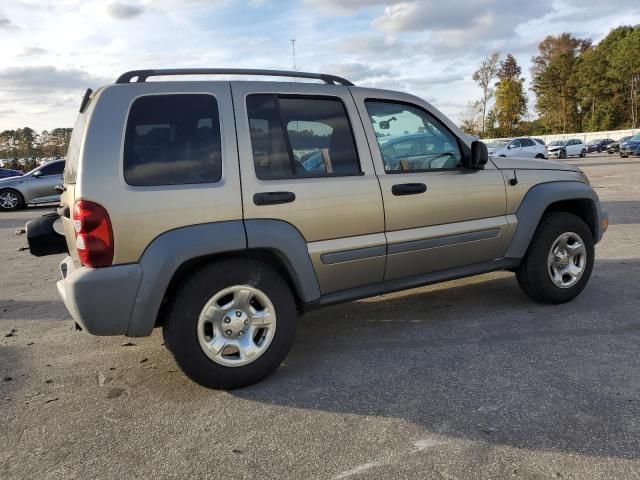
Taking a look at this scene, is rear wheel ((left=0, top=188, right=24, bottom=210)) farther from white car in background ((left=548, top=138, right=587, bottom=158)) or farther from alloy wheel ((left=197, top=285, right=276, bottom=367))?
white car in background ((left=548, top=138, right=587, bottom=158))

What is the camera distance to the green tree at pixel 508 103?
61844mm

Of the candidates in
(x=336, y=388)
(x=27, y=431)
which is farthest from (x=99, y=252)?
(x=336, y=388)

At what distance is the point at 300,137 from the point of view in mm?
3641

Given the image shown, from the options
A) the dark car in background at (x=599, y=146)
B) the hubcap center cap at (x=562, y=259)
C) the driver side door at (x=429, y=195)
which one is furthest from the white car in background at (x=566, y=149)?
the driver side door at (x=429, y=195)

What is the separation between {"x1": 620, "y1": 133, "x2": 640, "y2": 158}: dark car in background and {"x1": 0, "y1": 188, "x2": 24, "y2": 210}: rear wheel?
32588mm

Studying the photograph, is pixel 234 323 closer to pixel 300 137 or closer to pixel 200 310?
pixel 200 310

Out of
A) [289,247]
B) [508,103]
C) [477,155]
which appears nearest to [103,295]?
[289,247]

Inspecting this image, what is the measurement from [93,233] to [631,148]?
36.1m

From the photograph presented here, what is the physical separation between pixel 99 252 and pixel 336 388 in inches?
65.1

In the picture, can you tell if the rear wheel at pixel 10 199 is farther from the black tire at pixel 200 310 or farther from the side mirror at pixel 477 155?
the side mirror at pixel 477 155

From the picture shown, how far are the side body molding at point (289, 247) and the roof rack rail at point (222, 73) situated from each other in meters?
1.08

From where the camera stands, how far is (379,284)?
156 inches

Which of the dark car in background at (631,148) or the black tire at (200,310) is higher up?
the dark car in background at (631,148)

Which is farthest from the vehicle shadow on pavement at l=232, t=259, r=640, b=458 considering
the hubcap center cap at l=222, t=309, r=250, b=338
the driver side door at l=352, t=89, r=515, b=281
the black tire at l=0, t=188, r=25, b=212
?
the black tire at l=0, t=188, r=25, b=212
